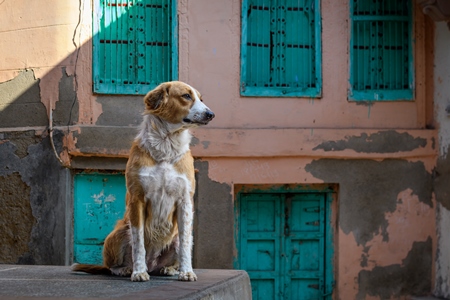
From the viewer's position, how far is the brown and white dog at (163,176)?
18.2 ft

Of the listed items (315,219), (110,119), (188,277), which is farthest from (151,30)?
(188,277)

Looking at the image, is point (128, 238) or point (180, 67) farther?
point (180, 67)

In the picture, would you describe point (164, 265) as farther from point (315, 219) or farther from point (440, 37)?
point (440, 37)

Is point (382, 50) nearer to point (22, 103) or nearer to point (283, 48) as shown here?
point (283, 48)

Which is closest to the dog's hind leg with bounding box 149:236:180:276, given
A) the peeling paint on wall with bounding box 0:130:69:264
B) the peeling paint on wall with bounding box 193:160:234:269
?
the peeling paint on wall with bounding box 193:160:234:269

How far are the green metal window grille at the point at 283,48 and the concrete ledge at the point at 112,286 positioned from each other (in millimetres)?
3997

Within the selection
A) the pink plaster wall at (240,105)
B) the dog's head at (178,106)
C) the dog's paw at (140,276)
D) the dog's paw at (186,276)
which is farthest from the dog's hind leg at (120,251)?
the pink plaster wall at (240,105)

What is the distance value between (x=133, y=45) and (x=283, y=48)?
196 centimetres

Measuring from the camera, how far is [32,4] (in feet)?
31.9

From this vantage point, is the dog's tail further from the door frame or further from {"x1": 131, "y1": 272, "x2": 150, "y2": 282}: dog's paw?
the door frame

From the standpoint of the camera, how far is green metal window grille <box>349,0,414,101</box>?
10172 mm

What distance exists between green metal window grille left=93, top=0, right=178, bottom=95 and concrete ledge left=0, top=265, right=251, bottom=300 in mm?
3657

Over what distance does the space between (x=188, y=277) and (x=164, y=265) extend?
16.3 inches

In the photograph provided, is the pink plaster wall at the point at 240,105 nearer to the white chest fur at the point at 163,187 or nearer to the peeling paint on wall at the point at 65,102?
the peeling paint on wall at the point at 65,102
